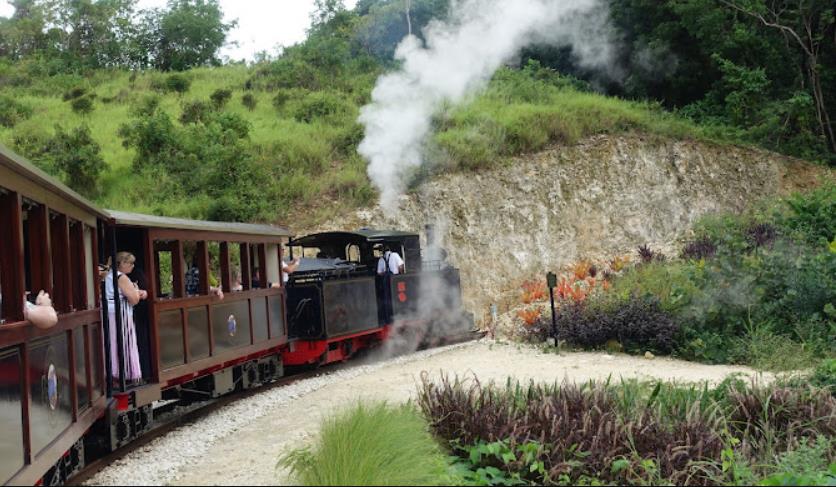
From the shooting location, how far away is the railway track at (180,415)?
269 inches

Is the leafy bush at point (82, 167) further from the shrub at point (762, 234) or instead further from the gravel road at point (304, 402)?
the shrub at point (762, 234)

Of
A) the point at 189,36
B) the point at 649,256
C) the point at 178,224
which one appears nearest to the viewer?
the point at 178,224

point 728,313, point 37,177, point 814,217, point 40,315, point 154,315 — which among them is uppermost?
point 37,177

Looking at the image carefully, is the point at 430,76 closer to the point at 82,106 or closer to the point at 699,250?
the point at 699,250

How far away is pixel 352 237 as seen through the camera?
48.3ft

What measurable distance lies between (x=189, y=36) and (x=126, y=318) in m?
37.1

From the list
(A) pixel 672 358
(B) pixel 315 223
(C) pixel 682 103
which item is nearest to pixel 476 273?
(B) pixel 315 223

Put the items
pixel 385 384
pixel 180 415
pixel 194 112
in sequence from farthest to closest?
1. pixel 194 112
2. pixel 385 384
3. pixel 180 415

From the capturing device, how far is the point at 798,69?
30469mm

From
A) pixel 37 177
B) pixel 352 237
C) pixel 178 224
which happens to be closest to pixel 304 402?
pixel 178 224

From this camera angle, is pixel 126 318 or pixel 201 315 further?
pixel 201 315

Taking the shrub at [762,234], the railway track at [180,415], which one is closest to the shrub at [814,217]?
the shrub at [762,234]

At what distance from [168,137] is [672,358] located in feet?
51.3

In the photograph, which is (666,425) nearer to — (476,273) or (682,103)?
(476,273)
